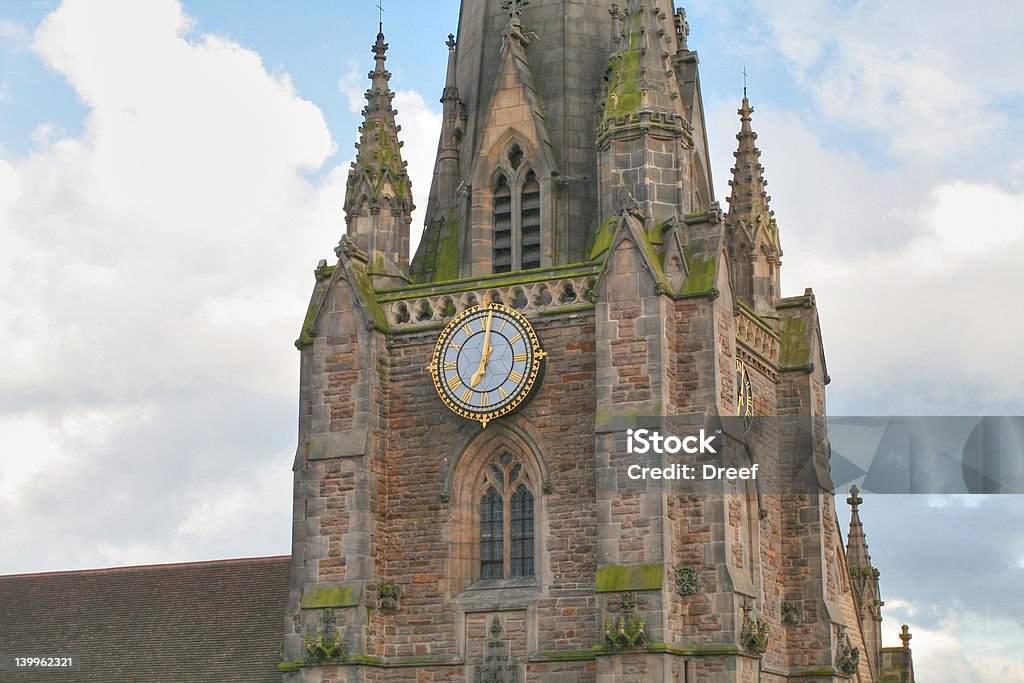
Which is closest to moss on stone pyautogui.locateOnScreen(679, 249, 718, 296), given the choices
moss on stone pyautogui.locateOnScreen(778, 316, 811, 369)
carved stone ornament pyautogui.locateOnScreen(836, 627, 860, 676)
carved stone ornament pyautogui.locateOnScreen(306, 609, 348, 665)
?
moss on stone pyautogui.locateOnScreen(778, 316, 811, 369)

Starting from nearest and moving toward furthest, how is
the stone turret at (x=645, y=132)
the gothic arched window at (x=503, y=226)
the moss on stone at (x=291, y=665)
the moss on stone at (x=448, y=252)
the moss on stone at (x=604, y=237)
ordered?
the moss on stone at (x=291, y=665)
the moss on stone at (x=604, y=237)
the stone turret at (x=645, y=132)
the gothic arched window at (x=503, y=226)
the moss on stone at (x=448, y=252)

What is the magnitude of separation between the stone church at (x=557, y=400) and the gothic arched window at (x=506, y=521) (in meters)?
0.05

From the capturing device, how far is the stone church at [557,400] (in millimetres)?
33406

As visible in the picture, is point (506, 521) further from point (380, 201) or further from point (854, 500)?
point (854, 500)

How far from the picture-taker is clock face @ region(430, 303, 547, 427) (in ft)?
115

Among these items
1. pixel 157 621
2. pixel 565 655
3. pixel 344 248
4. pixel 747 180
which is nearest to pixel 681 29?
pixel 747 180

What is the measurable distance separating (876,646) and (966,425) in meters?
14.7

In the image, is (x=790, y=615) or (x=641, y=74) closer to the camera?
(x=641, y=74)

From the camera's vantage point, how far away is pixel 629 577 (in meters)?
32.6

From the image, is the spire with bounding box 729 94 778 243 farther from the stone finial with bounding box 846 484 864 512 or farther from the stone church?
the stone finial with bounding box 846 484 864 512

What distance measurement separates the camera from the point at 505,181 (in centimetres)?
3862

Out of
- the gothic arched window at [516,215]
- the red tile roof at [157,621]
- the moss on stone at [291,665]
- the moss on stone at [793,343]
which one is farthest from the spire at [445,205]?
the red tile roof at [157,621]

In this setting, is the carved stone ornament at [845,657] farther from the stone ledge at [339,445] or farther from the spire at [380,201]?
the spire at [380,201]

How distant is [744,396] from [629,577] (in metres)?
5.78
